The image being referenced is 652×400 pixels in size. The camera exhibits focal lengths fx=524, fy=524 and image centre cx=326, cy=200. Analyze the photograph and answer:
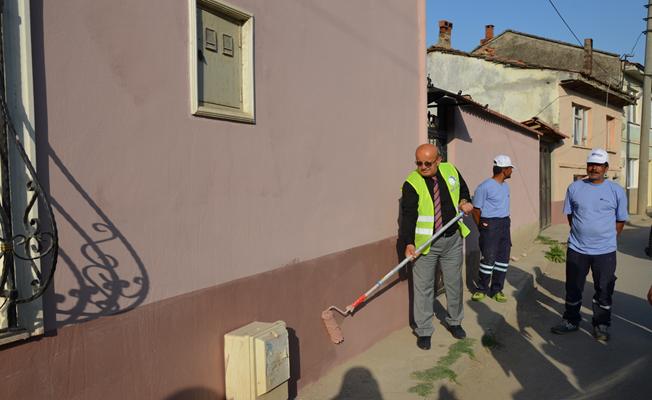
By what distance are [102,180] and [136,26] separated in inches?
29.8

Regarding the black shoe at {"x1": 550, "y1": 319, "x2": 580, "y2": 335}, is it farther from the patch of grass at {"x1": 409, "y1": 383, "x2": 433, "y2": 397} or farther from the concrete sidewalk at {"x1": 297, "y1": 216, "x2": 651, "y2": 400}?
the patch of grass at {"x1": 409, "y1": 383, "x2": 433, "y2": 397}

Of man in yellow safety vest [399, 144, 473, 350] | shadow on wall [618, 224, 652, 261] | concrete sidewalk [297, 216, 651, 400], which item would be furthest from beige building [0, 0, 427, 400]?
shadow on wall [618, 224, 652, 261]

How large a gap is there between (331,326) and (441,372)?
0.97 meters

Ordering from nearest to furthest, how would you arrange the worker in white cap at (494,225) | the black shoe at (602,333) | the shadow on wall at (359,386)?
1. the shadow on wall at (359,386)
2. the black shoe at (602,333)
3. the worker in white cap at (494,225)

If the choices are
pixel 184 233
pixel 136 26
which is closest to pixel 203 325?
pixel 184 233

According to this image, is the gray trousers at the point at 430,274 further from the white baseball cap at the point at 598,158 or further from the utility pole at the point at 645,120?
the utility pole at the point at 645,120

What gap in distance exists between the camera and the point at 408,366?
14.4 ft

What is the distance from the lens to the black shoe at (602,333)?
5125 mm

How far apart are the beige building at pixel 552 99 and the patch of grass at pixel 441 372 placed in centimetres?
1111

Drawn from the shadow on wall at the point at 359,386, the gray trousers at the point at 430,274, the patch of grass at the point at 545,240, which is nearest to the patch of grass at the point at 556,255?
the patch of grass at the point at 545,240

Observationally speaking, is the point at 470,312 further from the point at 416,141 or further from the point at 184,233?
the point at 184,233

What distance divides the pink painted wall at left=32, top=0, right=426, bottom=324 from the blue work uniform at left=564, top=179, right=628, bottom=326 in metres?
2.11

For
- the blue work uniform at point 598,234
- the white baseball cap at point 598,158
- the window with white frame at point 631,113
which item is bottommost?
the blue work uniform at point 598,234

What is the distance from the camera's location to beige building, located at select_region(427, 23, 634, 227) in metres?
16.2
